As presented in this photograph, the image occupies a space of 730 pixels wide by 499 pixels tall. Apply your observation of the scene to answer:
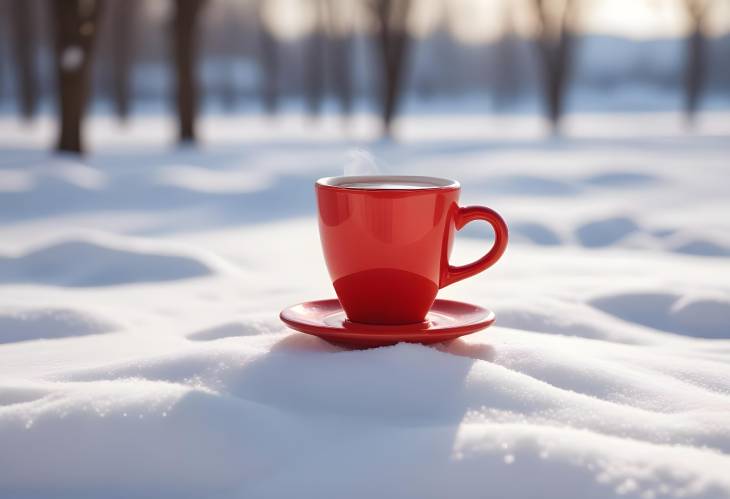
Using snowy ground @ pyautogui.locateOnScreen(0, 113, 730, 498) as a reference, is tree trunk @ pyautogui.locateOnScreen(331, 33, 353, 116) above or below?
above

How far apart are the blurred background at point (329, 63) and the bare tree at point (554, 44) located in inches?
1.0

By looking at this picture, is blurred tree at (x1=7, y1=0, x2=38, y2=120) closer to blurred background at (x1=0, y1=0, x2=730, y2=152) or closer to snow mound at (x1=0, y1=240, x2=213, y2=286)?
blurred background at (x1=0, y1=0, x2=730, y2=152)

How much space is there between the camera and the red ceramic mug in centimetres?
160

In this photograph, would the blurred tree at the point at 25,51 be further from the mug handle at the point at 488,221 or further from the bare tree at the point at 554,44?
the mug handle at the point at 488,221

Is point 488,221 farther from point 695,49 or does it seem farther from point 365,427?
point 695,49

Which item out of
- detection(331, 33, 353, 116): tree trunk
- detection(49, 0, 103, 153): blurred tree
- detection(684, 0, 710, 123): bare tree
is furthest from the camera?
detection(331, 33, 353, 116): tree trunk

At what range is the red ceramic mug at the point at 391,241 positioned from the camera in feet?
5.26

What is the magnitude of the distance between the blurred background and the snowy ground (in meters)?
5.57

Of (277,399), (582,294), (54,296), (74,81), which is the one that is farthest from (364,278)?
(74,81)

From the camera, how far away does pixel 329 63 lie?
31969 mm

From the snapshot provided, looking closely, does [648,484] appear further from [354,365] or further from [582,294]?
[582,294]

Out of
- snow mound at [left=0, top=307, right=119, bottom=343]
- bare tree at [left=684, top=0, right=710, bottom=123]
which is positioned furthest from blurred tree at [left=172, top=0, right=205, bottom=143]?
bare tree at [left=684, top=0, right=710, bottom=123]

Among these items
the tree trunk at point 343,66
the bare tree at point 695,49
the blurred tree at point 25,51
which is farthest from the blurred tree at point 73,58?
the tree trunk at point 343,66

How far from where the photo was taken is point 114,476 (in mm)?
1188
